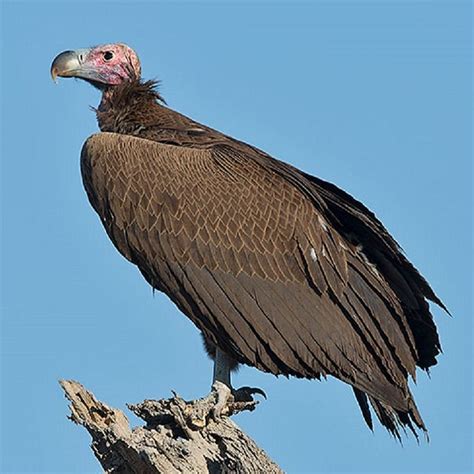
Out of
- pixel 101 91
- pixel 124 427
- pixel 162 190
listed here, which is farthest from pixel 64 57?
pixel 124 427

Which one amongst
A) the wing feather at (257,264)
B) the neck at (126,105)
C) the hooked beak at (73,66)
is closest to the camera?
the wing feather at (257,264)

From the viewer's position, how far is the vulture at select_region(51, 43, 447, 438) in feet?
31.6

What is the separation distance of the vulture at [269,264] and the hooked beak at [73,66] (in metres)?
1.14

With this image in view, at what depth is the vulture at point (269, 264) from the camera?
Result: 31.6 ft

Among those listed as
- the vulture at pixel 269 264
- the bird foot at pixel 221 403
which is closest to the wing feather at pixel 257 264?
the vulture at pixel 269 264

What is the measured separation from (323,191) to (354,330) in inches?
47.1

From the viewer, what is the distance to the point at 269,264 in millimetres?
9922

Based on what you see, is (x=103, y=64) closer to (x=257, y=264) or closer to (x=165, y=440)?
(x=257, y=264)

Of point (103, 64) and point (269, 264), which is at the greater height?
point (103, 64)

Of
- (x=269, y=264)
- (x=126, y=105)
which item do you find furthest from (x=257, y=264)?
(x=126, y=105)

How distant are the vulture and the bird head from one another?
127 cm

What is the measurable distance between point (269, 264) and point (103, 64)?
292 centimetres

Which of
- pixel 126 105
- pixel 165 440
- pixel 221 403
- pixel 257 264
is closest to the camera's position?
pixel 165 440

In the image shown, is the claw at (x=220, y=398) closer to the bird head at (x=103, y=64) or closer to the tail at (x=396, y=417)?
the tail at (x=396, y=417)
